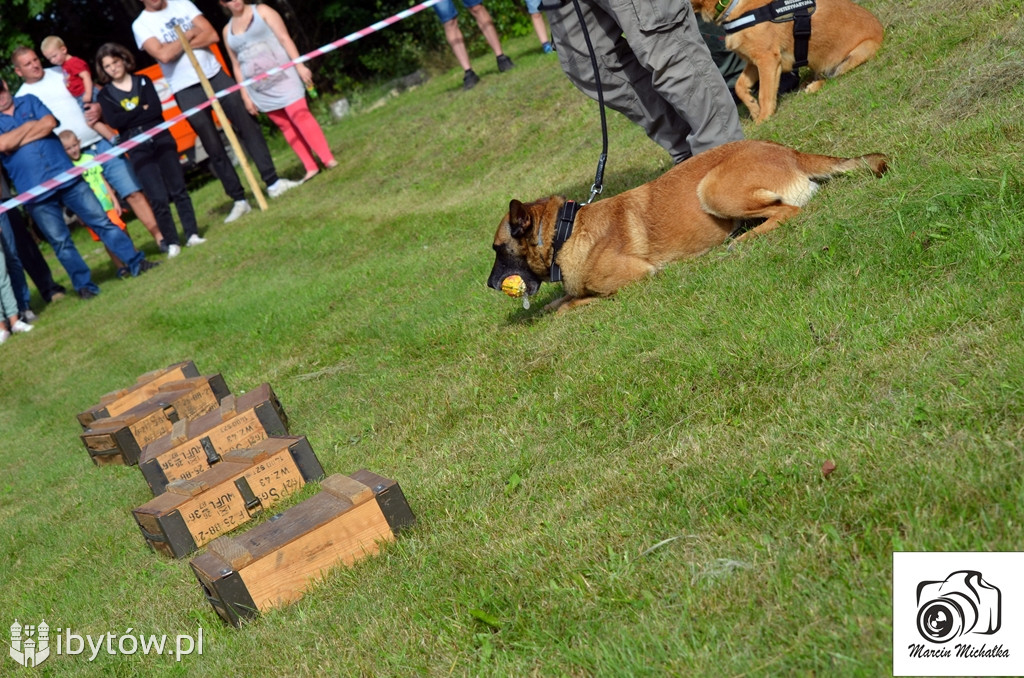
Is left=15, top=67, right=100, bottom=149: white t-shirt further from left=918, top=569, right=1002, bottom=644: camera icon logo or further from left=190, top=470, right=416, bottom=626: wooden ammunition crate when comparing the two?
left=918, top=569, right=1002, bottom=644: camera icon logo

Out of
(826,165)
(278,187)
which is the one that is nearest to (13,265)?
(278,187)

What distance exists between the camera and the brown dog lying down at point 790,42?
7734mm

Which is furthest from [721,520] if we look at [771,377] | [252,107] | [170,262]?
[252,107]

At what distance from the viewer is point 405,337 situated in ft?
22.4

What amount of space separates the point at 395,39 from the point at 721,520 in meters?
20.5

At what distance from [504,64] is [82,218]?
23.7 ft

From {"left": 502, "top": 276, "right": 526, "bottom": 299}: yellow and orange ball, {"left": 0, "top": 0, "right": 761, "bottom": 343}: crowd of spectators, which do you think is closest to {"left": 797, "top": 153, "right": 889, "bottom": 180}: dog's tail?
{"left": 502, "top": 276, "right": 526, "bottom": 299}: yellow and orange ball

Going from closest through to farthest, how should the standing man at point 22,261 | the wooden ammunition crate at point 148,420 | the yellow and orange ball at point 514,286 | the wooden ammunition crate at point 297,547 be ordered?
the wooden ammunition crate at point 297,547 < the yellow and orange ball at point 514,286 < the wooden ammunition crate at point 148,420 < the standing man at point 22,261

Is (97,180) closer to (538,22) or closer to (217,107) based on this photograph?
(217,107)

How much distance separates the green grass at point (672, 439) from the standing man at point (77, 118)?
271 inches

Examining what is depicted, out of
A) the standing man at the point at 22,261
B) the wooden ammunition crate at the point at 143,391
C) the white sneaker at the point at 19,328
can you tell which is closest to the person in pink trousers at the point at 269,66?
the standing man at the point at 22,261

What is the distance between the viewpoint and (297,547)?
3.70 m

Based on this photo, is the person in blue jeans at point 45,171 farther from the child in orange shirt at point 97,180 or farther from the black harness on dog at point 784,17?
the black harness on dog at point 784,17

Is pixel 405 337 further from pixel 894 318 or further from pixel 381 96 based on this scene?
pixel 381 96
